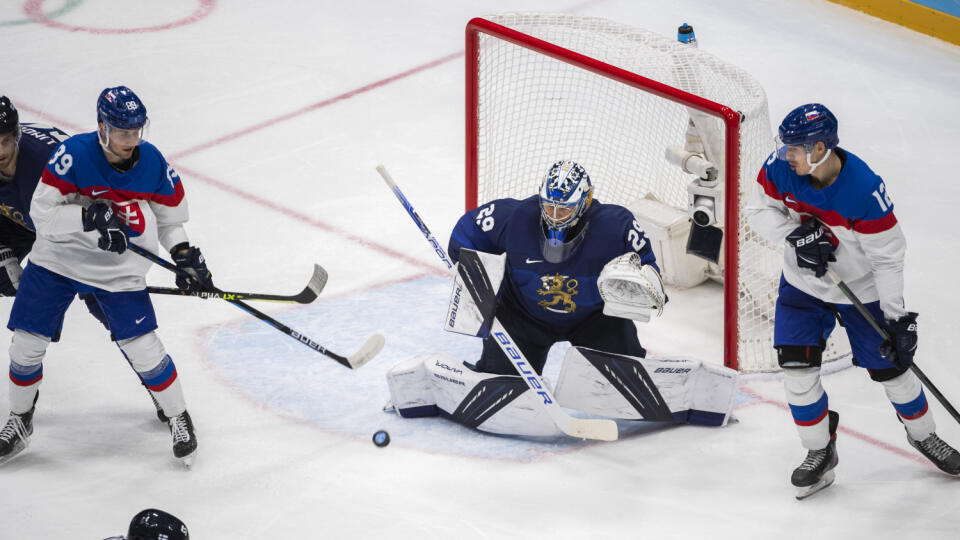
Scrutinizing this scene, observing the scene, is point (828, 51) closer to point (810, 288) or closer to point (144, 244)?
point (810, 288)

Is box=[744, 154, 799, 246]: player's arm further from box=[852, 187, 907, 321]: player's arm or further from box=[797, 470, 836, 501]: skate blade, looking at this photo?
box=[797, 470, 836, 501]: skate blade

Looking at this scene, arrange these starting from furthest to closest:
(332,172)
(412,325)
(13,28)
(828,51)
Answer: (13,28) → (828,51) → (332,172) → (412,325)

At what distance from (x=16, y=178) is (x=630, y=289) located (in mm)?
1870

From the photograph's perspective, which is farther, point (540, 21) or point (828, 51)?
point (828, 51)

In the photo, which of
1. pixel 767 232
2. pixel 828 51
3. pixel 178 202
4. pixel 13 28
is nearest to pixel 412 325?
pixel 178 202

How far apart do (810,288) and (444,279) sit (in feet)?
6.02

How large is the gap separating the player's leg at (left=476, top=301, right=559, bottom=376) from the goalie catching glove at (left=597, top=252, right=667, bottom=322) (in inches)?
13.4

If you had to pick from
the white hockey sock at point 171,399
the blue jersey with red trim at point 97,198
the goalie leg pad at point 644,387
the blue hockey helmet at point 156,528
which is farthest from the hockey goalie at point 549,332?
the blue hockey helmet at point 156,528

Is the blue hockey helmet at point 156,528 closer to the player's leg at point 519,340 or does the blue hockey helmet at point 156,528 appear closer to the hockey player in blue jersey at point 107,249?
the hockey player in blue jersey at point 107,249

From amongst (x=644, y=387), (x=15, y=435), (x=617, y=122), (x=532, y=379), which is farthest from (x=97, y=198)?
(x=617, y=122)

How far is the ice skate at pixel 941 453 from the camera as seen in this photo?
357 centimetres

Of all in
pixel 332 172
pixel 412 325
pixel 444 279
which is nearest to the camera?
pixel 412 325

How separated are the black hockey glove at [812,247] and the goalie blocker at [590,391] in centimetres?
58

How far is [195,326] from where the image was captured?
4.60 m
